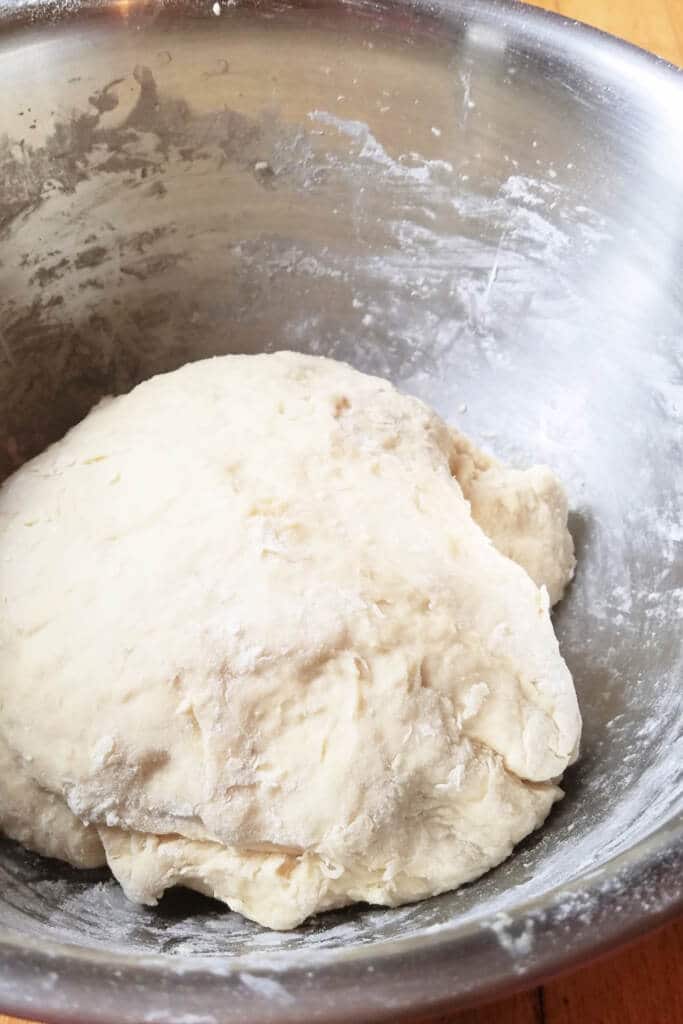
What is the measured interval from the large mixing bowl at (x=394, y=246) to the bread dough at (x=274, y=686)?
7cm

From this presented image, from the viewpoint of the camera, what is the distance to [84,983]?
64 centimetres

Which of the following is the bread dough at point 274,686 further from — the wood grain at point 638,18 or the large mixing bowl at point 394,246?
the wood grain at point 638,18

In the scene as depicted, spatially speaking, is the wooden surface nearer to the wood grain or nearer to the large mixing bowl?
the large mixing bowl

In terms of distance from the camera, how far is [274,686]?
0.98 metres

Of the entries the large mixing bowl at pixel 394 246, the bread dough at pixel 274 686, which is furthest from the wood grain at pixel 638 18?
the bread dough at pixel 274 686

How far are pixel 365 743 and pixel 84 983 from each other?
1.27 ft

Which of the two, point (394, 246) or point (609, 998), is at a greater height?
point (394, 246)

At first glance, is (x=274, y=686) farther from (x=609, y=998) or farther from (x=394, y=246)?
(x=394, y=246)

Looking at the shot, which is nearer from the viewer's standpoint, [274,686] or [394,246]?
[274,686]

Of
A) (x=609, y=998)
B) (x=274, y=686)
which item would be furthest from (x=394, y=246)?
(x=609, y=998)

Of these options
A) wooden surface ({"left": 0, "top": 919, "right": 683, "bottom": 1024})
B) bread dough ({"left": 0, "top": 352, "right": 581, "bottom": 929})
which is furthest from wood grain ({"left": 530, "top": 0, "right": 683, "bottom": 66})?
wooden surface ({"left": 0, "top": 919, "right": 683, "bottom": 1024})

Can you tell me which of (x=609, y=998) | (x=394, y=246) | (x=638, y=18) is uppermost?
(x=638, y=18)

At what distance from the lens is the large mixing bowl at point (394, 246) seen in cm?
122

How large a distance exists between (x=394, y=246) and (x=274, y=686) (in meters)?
0.85
